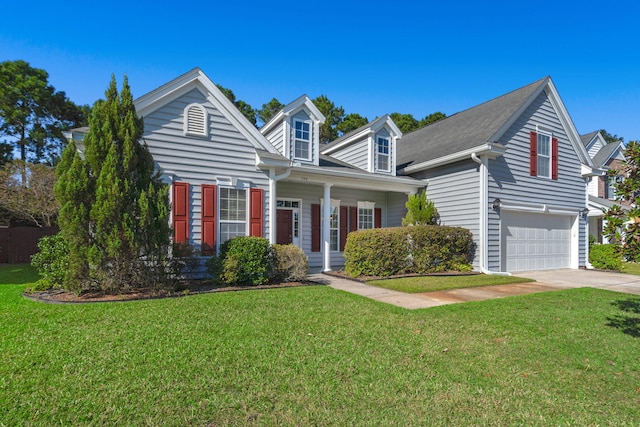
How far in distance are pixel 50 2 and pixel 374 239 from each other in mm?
10256

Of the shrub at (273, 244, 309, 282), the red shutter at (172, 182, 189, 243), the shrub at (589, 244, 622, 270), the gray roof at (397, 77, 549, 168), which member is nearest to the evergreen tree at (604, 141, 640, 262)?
the shrub at (273, 244, 309, 282)

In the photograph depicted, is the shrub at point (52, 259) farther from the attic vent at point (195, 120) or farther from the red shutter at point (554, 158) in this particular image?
the red shutter at point (554, 158)

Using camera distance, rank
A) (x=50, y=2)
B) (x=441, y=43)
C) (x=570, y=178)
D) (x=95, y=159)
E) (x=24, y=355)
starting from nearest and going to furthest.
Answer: (x=24, y=355)
(x=95, y=159)
(x=50, y=2)
(x=570, y=178)
(x=441, y=43)

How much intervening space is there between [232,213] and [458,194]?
24.9 ft

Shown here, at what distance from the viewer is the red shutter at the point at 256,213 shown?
922 cm

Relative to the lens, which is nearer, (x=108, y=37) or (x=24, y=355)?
(x=24, y=355)

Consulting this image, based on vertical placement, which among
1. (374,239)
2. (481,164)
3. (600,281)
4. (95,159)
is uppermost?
(481,164)

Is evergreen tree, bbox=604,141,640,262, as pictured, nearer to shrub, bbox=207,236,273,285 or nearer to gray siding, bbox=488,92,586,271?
shrub, bbox=207,236,273,285

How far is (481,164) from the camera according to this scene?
10.8m

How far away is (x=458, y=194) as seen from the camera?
38.1ft

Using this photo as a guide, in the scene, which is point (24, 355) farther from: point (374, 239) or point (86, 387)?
point (374, 239)

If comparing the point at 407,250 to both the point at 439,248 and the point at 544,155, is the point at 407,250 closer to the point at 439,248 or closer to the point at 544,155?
the point at 439,248

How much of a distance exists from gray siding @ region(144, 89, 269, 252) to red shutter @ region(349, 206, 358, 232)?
4.78 m

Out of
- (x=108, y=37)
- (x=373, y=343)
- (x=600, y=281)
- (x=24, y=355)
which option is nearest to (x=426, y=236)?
(x=600, y=281)
